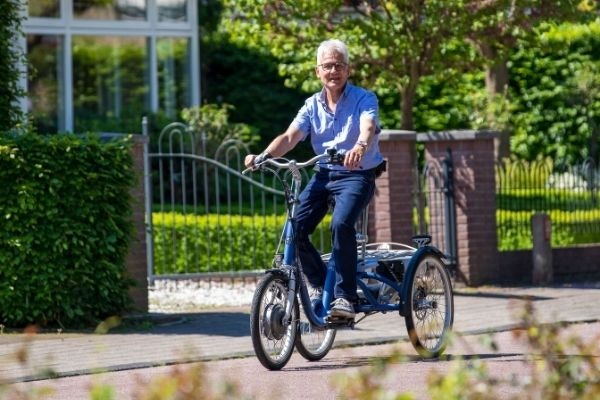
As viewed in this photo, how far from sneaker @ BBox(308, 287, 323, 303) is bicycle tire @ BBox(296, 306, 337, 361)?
0.10 m

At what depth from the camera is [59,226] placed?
33.1 ft

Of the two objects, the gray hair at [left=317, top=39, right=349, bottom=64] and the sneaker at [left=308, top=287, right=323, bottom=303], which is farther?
the sneaker at [left=308, top=287, right=323, bottom=303]

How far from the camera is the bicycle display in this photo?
25.8 ft

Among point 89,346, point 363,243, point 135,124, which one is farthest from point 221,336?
point 135,124

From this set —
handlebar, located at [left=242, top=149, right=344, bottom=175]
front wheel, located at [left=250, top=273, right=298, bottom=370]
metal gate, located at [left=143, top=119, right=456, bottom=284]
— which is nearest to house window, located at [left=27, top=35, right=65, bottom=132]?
metal gate, located at [left=143, top=119, right=456, bottom=284]

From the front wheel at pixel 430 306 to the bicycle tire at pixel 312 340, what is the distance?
1.65 feet

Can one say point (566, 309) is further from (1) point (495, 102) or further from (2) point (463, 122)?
(2) point (463, 122)

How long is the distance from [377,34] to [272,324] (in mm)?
6550

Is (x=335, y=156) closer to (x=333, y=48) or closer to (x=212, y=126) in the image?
(x=333, y=48)

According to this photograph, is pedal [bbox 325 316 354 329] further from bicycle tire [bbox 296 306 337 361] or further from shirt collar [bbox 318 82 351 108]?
shirt collar [bbox 318 82 351 108]

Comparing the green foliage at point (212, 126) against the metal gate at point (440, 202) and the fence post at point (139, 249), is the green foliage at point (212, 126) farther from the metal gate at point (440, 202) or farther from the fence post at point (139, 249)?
the fence post at point (139, 249)

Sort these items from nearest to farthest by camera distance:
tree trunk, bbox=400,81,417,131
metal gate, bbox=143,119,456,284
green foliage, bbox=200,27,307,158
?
metal gate, bbox=143,119,456,284, tree trunk, bbox=400,81,417,131, green foliage, bbox=200,27,307,158

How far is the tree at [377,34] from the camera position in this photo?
45.4ft

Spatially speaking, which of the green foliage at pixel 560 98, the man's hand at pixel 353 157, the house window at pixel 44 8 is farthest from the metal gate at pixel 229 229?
the green foliage at pixel 560 98
